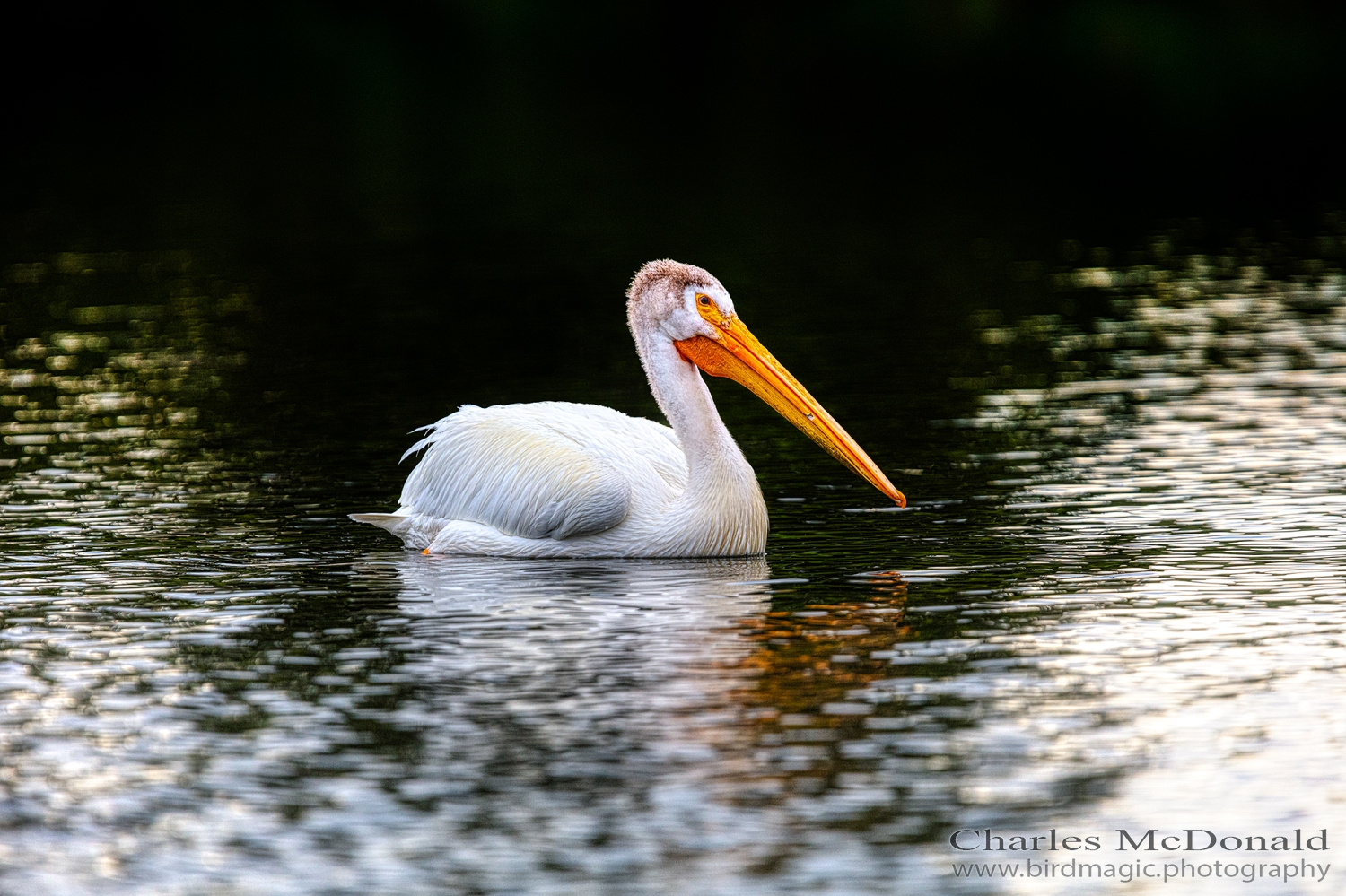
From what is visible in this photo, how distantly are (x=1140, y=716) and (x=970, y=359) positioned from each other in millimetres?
8490

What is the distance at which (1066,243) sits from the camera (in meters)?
22.6

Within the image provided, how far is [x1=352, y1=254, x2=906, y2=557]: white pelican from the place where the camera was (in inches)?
367

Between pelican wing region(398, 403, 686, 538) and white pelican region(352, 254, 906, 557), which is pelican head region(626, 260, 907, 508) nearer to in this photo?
white pelican region(352, 254, 906, 557)

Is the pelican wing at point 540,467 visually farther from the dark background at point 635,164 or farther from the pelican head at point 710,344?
the dark background at point 635,164

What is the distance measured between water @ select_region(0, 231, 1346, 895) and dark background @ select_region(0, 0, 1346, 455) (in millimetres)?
2088

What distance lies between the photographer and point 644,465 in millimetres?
9562

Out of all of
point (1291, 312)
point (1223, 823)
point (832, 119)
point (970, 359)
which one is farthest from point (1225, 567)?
point (832, 119)

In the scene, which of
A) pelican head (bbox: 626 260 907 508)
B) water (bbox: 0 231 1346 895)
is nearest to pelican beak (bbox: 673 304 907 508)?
pelican head (bbox: 626 260 907 508)

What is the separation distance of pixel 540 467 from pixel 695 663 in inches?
81.6

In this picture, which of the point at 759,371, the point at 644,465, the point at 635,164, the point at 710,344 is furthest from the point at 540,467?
the point at 635,164

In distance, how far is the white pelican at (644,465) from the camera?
9.33 m

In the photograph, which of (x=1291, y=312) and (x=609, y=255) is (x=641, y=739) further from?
(x=609, y=255)

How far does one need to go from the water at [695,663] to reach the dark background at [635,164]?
6.85ft

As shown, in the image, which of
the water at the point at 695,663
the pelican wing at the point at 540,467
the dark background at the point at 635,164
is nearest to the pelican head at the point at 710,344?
the pelican wing at the point at 540,467
